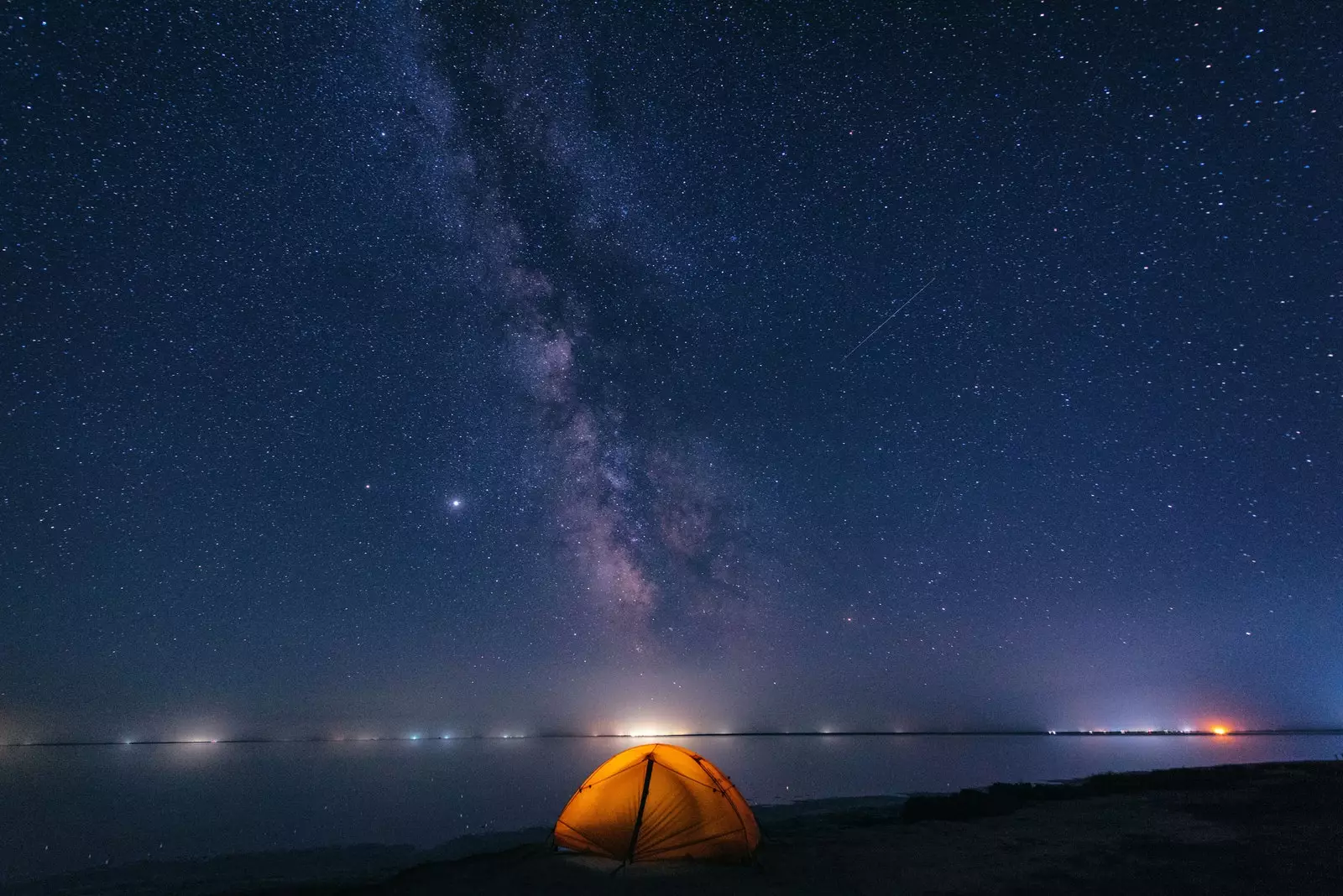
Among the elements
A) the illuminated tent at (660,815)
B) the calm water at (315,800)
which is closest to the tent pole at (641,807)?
the illuminated tent at (660,815)

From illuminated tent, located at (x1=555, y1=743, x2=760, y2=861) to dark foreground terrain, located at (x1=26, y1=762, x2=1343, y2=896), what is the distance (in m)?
0.36

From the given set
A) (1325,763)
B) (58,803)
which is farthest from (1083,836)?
(58,803)

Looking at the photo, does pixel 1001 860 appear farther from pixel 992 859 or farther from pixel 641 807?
pixel 641 807

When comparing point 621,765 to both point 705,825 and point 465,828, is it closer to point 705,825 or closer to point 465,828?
point 705,825

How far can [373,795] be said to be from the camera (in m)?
32.4

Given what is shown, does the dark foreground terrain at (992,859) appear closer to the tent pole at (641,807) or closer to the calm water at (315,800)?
the tent pole at (641,807)

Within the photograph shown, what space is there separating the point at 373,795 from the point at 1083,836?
3057cm

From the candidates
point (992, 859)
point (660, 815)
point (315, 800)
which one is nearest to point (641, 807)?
point (660, 815)

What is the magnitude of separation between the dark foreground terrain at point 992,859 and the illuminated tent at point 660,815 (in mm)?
365

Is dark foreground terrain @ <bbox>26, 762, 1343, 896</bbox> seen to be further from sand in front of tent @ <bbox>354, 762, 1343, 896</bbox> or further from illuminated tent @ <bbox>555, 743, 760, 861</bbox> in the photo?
illuminated tent @ <bbox>555, 743, 760, 861</bbox>

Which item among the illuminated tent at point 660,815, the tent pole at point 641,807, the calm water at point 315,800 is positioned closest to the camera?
the illuminated tent at point 660,815

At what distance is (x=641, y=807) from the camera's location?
13.5 m

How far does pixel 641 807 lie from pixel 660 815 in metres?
0.40

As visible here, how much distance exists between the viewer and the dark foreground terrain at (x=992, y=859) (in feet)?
37.5
